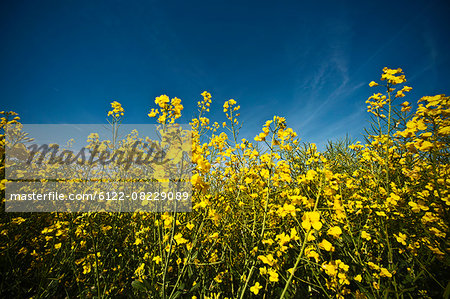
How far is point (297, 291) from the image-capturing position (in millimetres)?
1800

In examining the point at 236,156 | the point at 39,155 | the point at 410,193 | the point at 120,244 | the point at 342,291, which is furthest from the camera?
the point at 39,155

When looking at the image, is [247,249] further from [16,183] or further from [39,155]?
[39,155]

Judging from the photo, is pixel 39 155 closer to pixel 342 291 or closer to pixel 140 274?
pixel 140 274

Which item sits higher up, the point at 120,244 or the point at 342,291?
the point at 342,291

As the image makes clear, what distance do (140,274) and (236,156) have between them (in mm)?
1890

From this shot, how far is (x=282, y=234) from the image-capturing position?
1575 mm

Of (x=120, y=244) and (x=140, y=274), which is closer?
(x=140, y=274)

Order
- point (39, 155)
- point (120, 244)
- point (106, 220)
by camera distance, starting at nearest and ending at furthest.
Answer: point (120, 244), point (106, 220), point (39, 155)

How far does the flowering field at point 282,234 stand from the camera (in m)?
1.41

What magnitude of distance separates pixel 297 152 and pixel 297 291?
2.17m

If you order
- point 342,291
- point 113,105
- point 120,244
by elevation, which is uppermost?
point 113,105

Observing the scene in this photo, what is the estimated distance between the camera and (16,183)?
8.30ft

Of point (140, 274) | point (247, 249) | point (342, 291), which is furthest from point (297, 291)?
point (140, 274)

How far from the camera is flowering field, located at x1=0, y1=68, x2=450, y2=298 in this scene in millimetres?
1411
